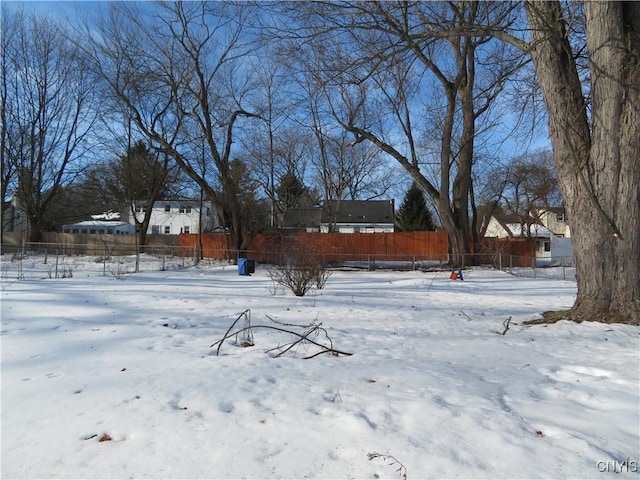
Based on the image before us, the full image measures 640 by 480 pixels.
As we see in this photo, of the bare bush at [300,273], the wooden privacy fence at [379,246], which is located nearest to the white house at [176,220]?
the wooden privacy fence at [379,246]

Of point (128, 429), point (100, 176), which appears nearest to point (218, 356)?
point (128, 429)

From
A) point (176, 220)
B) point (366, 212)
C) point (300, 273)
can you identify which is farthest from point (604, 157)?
point (176, 220)

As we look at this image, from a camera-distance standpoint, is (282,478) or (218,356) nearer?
(282,478)

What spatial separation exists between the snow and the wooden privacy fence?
2020 cm

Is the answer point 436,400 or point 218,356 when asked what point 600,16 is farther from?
point 218,356

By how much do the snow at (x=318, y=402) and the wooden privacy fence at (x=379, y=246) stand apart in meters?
20.2

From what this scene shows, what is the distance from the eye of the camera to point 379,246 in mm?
29094

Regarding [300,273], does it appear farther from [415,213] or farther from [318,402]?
[415,213]

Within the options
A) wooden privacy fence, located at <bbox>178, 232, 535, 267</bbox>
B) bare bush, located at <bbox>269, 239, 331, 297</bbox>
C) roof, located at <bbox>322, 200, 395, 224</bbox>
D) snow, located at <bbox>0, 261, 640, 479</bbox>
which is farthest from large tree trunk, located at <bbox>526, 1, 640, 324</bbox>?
roof, located at <bbox>322, 200, 395, 224</bbox>

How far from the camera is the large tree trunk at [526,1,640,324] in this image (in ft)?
20.2

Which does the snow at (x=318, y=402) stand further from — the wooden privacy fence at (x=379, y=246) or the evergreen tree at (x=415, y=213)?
the evergreen tree at (x=415, y=213)

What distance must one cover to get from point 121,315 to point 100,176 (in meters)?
31.2

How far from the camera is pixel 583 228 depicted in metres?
6.53

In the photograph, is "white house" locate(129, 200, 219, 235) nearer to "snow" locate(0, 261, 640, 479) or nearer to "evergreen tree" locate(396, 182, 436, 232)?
"evergreen tree" locate(396, 182, 436, 232)
